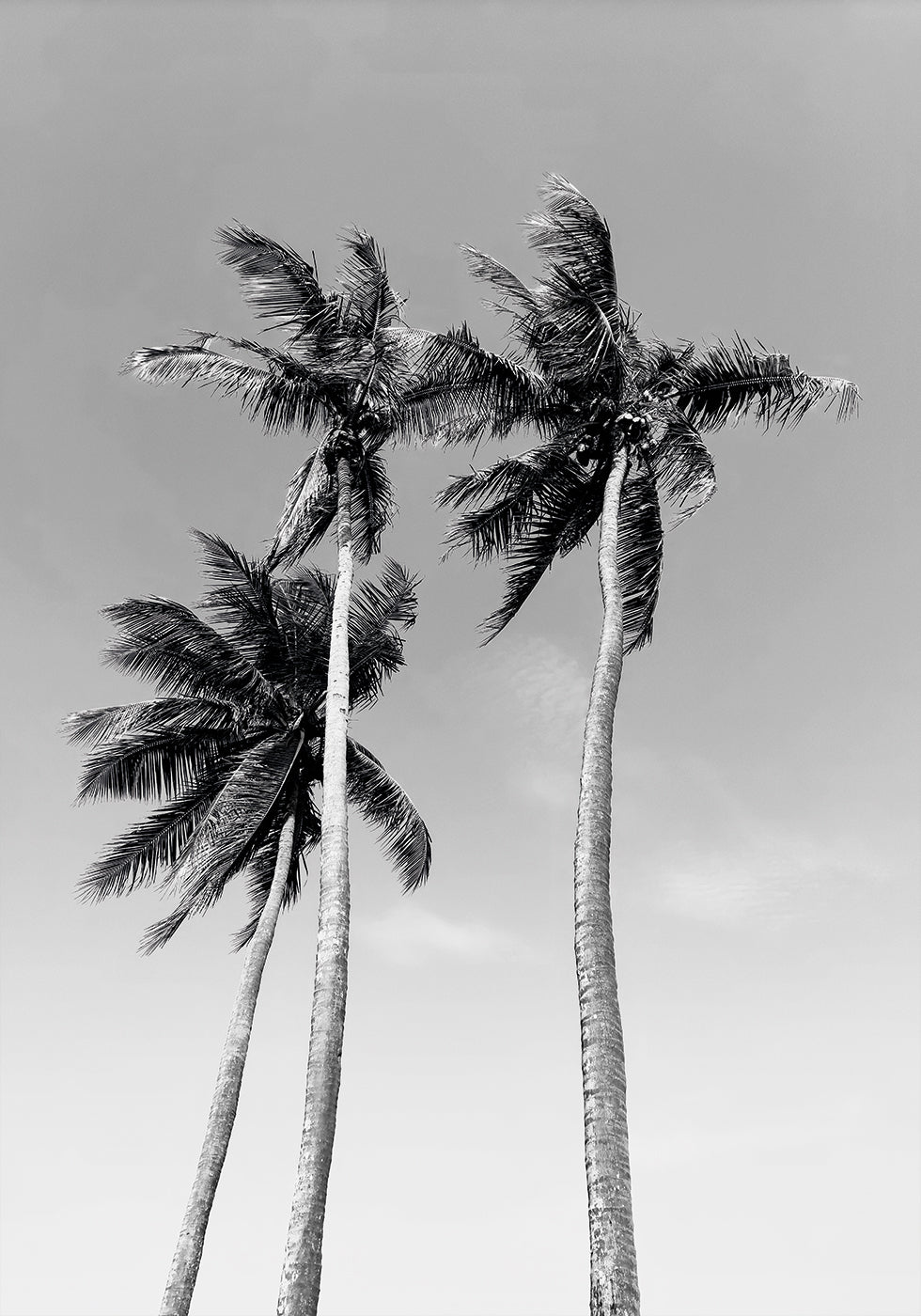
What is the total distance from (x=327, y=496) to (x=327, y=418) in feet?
4.32

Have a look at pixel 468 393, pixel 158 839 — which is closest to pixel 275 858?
pixel 158 839

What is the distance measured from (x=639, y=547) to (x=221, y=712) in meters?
8.29

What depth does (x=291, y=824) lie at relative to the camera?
15.9 metres

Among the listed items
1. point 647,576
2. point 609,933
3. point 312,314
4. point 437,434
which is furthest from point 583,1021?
point 312,314

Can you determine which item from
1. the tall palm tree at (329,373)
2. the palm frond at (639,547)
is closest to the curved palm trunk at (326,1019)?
the tall palm tree at (329,373)

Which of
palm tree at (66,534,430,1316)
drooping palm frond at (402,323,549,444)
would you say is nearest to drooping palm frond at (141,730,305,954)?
palm tree at (66,534,430,1316)

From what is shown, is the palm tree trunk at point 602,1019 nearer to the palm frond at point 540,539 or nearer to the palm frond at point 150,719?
the palm frond at point 540,539

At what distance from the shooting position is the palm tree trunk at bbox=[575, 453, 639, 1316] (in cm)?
597

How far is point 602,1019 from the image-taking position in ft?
23.6

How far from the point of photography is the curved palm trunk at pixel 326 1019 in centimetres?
776

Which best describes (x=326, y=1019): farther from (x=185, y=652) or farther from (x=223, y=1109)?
(x=185, y=652)

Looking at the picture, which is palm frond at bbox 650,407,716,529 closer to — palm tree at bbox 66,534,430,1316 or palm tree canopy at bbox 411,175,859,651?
palm tree canopy at bbox 411,175,859,651

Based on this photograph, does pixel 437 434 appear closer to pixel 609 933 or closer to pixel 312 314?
pixel 312 314

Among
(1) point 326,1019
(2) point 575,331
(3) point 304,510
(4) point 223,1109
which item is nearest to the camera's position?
(1) point 326,1019
